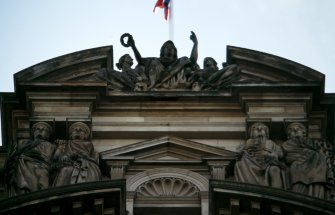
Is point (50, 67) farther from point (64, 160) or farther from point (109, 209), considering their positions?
point (109, 209)

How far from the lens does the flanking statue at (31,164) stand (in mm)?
27578

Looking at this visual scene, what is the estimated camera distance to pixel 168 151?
29.4 meters

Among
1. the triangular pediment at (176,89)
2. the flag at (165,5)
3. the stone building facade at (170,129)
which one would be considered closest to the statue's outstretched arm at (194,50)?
the stone building facade at (170,129)

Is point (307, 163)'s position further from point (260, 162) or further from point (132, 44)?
point (132, 44)

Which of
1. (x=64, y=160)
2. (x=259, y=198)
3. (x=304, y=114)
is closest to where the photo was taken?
(x=259, y=198)

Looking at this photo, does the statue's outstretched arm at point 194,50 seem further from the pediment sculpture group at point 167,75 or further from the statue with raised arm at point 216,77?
the statue with raised arm at point 216,77

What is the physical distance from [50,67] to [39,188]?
15.3 feet

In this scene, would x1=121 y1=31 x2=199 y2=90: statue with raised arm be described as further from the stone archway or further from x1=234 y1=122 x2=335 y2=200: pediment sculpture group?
the stone archway

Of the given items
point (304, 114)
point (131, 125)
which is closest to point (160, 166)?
point (131, 125)

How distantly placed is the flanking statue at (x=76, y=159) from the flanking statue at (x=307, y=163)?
14.0ft

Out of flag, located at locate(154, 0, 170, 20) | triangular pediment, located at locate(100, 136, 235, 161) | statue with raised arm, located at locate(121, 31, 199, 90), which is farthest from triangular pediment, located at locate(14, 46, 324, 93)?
flag, located at locate(154, 0, 170, 20)

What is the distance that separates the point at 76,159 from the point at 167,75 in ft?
15.4

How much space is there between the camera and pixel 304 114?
1189 inches

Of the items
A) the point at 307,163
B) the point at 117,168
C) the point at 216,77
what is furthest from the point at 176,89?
the point at 307,163
